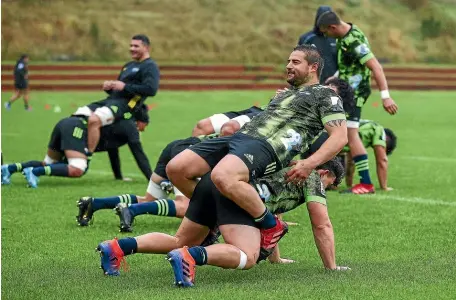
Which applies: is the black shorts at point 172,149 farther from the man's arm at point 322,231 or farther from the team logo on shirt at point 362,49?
the team logo on shirt at point 362,49

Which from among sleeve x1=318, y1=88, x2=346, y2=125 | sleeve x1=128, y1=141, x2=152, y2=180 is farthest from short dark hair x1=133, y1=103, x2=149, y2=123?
sleeve x1=318, y1=88, x2=346, y2=125

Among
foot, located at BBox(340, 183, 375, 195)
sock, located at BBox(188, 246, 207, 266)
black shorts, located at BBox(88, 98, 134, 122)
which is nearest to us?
sock, located at BBox(188, 246, 207, 266)

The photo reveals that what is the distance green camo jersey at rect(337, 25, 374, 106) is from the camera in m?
13.6

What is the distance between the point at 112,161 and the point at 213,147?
8.49 m

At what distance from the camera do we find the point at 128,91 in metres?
15.4

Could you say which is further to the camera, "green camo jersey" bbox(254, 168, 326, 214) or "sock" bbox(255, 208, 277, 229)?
"green camo jersey" bbox(254, 168, 326, 214)

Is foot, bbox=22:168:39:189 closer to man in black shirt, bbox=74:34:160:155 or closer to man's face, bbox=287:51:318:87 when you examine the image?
man in black shirt, bbox=74:34:160:155

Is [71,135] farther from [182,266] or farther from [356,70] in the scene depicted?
[182,266]

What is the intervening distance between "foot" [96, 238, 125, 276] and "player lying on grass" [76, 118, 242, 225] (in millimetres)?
2488

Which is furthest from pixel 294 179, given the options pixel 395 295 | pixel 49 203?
pixel 49 203

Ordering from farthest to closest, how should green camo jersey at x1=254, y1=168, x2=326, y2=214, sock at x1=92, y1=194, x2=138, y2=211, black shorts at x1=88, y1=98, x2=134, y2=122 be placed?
black shorts at x1=88, y1=98, x2=134, y2=122
sock at x1=92, y1=194, x2=138, y2=211
green camo jersey at x1=254, y1=168, x2=326, y2=214

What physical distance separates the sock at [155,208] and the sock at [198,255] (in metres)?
3.24

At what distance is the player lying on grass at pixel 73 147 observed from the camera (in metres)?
14.9

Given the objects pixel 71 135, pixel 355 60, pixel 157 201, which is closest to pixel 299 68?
pixel 157 201
